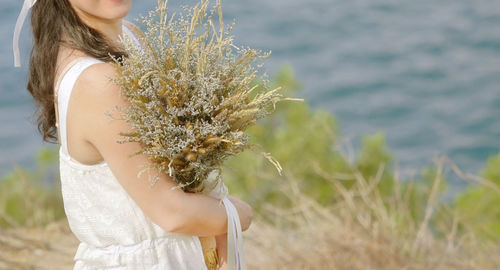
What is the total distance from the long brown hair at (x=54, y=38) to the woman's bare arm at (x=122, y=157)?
0.43ft

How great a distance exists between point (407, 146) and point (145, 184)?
23.6 ft

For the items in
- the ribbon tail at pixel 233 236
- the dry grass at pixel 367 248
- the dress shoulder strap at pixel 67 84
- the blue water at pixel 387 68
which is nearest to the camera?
the dress shoulder strap at pixel 67 84

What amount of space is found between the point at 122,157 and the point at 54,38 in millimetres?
424

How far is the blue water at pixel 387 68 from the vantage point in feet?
27.6

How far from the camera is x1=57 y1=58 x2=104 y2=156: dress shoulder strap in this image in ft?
5.35

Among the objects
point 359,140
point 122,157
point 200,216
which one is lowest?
point 359,140

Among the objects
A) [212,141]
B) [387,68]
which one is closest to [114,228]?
[212,141]

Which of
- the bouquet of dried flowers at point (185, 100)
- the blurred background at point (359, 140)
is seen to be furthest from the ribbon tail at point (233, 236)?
the blurred background at point (359, 140)

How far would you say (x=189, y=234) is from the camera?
5.65 feet

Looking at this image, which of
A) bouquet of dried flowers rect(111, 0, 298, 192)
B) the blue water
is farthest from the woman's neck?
the blue water

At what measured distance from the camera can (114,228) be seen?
175cm

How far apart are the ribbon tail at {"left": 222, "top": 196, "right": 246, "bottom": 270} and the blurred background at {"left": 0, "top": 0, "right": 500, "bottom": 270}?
15.0 inches

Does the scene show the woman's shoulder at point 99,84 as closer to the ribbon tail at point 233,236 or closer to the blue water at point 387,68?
the ribbon tail at point 233,236

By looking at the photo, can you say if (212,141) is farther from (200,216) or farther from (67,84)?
(67,84)
